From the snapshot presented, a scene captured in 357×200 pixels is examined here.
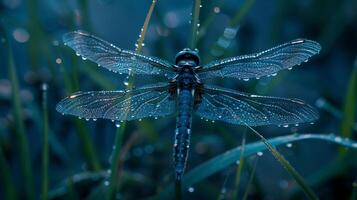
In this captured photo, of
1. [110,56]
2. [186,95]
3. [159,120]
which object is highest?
[159,120]

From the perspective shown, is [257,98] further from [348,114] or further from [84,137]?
[84,137]

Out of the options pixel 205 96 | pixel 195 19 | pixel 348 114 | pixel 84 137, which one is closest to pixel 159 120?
pixel 84 137

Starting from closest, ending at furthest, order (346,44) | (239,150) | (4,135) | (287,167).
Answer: (287,167)
(239,150)
(4,135)
(346,44)

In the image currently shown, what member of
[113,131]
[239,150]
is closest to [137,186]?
[113,131]

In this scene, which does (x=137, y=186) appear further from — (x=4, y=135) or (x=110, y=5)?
(x=110, y=5)

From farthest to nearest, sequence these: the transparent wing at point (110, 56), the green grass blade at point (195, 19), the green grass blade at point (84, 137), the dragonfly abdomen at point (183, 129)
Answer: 1. the green grass blade at point (84, 137)
2. the transparent wing at point (110, 56)
3. the dragonfly abdomen at point (183, 129)
4. the green grass blade at point (195, 19)

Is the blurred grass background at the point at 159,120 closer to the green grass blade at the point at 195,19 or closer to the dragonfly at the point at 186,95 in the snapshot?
the dragonfly at the point at 186,95

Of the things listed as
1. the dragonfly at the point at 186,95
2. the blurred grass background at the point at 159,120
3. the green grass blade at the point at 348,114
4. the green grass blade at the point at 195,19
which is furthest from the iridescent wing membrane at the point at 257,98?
the green grass blade at the point at 348,114
